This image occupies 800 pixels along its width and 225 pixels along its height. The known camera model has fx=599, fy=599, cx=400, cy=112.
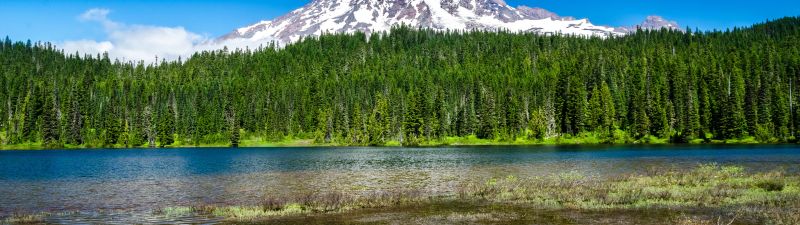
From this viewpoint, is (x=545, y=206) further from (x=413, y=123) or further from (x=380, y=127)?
(x=380, y=127)

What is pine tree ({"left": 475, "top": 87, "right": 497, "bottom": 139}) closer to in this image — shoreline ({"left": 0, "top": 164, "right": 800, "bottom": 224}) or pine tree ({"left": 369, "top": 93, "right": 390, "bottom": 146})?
pine tree ({"left": 369, "top": 93, "right": 390, "bottom": 146})

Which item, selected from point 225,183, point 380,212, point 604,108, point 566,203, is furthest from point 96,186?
point 604,108

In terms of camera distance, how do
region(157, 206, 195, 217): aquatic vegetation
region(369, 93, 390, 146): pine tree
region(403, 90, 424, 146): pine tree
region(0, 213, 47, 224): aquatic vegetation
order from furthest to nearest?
region(369, 93, 390, 146): pine tree
region(403, 90, 424, 146): pine tree
region(157, 206, 195, 217): aquatic vegetation
region(0, 213, 47, 224): aquatic vegetation

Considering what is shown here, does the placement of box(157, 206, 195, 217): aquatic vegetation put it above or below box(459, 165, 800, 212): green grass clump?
below

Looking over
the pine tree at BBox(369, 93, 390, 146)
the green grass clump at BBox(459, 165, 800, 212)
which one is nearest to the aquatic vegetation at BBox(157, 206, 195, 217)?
the green grass clump at BBox(459, 165, 800, 212)

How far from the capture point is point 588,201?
116 ft

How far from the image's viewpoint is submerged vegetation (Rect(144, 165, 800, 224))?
1209 inches

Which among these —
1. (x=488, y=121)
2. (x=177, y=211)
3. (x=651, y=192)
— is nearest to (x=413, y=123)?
(x=488, y=121)

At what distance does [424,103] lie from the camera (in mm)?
193625

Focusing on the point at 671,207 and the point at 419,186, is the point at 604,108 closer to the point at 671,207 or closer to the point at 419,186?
the point at 419,186

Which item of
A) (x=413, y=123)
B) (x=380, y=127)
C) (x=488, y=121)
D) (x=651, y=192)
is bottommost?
(x=651, y=192)

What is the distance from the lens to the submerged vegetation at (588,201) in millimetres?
30719

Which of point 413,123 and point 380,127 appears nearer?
point 413,123

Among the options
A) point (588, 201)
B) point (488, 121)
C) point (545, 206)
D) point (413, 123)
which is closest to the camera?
point (545, 206)
